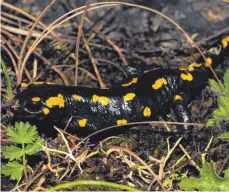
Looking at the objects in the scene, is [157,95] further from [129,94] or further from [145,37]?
[145,37]

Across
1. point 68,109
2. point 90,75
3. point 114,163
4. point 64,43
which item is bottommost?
point 114,163

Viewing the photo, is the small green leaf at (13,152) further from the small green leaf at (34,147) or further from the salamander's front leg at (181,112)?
the salamander's front leg at (181,112)

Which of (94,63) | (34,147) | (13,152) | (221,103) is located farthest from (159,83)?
(13,152)

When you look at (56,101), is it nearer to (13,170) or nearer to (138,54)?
(13,170)

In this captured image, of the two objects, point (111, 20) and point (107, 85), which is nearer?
point (107, 85)

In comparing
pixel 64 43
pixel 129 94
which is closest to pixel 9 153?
pixel 129 94

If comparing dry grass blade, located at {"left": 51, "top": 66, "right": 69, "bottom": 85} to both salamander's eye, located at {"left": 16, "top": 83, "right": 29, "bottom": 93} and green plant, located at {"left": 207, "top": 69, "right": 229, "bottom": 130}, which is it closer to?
salamander's eye, located at {"left": 16, "top": 83, "right": 29, "bottom": 93}

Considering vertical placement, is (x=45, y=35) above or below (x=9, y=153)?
above

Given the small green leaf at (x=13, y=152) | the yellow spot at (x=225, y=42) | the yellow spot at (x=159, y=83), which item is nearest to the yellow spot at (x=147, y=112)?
the yellow spot at (x=159, y=83)
